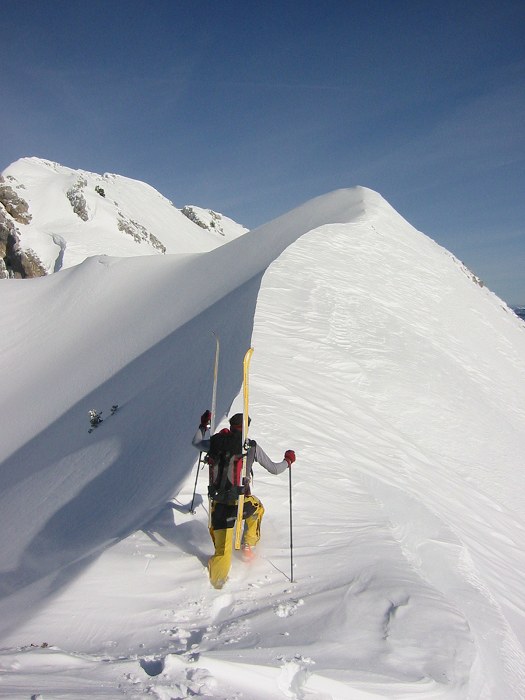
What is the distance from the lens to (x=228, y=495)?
14.1 ft

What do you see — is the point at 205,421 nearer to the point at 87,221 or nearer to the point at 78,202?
the point at 87,221

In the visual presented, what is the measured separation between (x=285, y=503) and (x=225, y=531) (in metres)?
1.13

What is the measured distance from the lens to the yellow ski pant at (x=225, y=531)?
411 centimetres

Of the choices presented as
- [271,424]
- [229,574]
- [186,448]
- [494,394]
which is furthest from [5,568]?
[494,394]

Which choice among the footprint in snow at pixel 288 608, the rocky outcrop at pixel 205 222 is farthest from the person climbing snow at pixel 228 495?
the rocky outcrop at pixel 205 222

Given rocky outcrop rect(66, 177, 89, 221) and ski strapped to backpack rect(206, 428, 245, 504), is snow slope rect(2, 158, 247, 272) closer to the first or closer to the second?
rocky outcrop rect(66, 177, 89, 221)

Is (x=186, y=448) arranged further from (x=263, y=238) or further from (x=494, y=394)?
(x=263, y=238)

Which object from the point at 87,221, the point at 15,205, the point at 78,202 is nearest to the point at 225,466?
the point at 15,205

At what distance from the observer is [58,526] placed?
20.6 ft

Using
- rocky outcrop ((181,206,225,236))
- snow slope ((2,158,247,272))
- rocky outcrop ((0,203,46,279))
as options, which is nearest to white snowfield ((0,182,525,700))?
rocky outcrop ((0,203,46,279))

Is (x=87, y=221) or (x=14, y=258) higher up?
(x=87, y=221)

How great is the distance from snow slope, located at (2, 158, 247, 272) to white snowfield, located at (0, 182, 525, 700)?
23.4 metres

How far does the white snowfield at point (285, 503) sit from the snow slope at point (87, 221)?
76.9 ft

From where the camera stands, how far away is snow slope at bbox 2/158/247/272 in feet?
125
